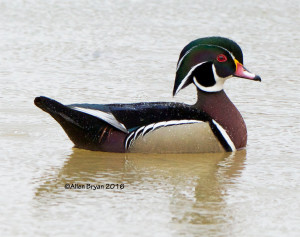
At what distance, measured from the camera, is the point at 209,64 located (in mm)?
8219

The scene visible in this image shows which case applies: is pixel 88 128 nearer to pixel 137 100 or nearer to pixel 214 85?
pixel 214 85

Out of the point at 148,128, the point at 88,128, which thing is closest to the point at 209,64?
the point at 148,128

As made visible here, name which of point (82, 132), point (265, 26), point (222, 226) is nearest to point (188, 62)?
point (82, 132)

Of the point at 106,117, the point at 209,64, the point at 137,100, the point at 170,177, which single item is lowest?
the point at 170,177

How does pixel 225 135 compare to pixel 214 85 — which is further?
pixel 214 85

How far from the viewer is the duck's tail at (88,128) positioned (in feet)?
25.8

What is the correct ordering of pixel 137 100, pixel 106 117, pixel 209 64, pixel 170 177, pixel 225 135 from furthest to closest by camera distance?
pixel 137 100
pixel 209 64
pixel 225 135
pixel 106 117
pixel 170 177

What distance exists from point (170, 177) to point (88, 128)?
1.15m

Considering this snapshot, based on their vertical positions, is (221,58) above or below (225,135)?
above

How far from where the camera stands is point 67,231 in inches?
217

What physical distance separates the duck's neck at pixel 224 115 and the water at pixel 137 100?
0.16 metres

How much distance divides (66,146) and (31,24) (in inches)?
236

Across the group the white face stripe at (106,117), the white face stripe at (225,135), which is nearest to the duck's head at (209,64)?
the white face stripe at (225,135)

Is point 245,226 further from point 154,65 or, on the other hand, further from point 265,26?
point 265,26
